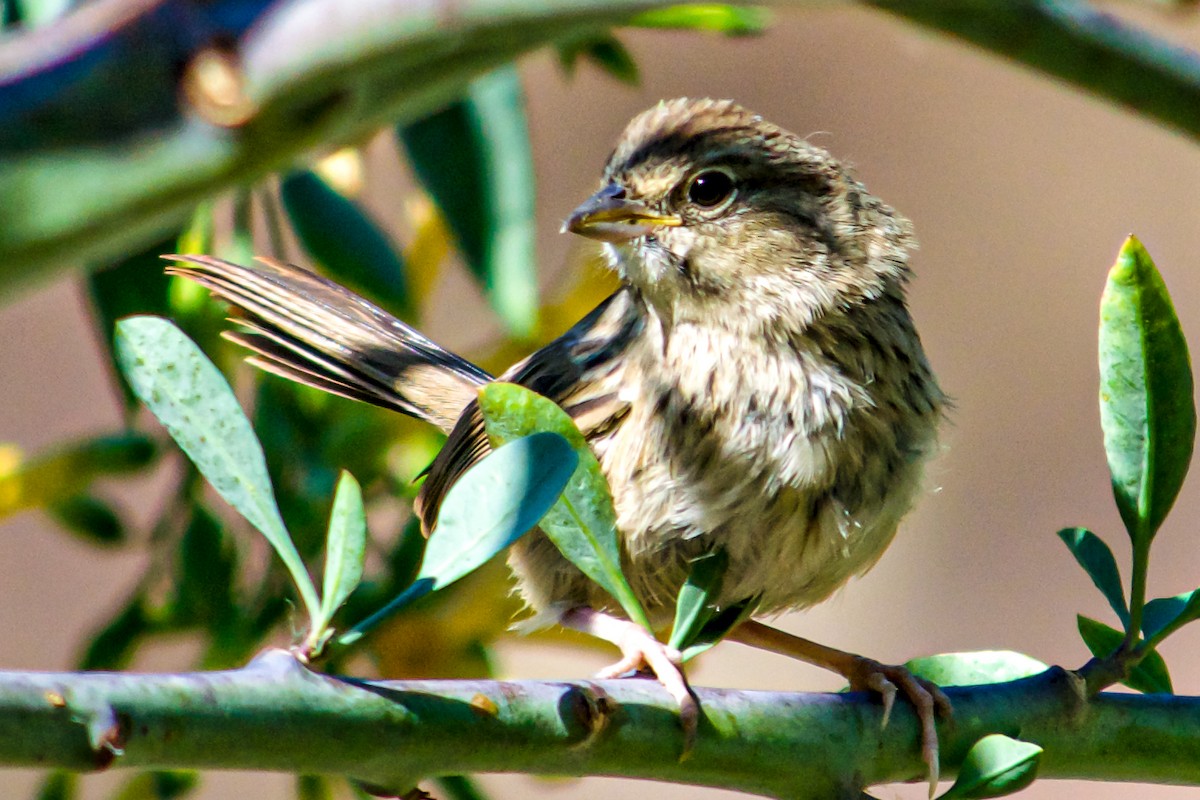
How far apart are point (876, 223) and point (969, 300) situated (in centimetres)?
440

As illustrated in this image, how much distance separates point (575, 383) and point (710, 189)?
403 millimetres

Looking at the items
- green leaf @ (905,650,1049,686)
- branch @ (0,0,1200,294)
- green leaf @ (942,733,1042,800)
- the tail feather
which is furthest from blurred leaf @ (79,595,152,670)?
branch @ (0,0,1200,294)

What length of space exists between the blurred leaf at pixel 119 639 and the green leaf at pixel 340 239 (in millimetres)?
524

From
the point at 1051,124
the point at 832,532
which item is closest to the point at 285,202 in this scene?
the point at 832,532

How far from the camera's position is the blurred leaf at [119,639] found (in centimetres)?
187

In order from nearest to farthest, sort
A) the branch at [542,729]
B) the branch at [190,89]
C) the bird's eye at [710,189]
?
the branch at [190,89]
the branch at [542,729]
the bird's eye at [710,189]

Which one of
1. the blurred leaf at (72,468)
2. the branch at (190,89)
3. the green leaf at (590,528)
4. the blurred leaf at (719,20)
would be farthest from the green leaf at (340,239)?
the branch at (190,89)

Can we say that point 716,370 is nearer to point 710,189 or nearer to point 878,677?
point 710,189

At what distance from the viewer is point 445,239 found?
2307mm

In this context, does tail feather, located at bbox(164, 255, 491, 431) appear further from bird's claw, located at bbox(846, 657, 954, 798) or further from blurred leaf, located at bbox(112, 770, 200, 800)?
bird's claw, located at bbox(846, 657, 954, 798)

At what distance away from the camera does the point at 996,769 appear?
3.99 feet

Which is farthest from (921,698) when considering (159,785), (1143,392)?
(159,785)

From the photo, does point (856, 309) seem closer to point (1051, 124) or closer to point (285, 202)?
point (285, 202)

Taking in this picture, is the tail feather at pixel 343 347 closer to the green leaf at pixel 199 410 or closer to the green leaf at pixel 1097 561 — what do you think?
the green leaf at pixel 199 410
